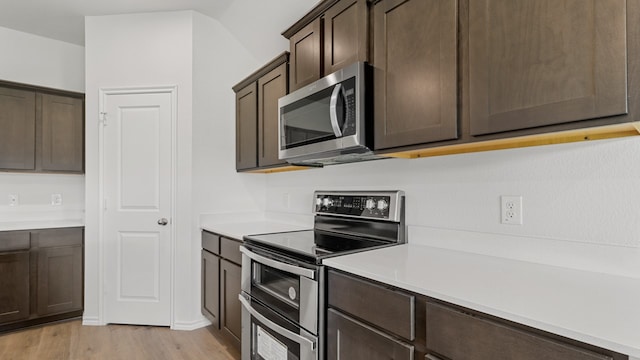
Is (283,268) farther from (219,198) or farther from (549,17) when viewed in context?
(219,198)

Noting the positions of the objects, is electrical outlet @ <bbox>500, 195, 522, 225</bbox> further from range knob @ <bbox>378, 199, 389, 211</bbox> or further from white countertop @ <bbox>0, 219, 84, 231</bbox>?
white countertop @ <bbox>0, 219, 84, 231</bbox>

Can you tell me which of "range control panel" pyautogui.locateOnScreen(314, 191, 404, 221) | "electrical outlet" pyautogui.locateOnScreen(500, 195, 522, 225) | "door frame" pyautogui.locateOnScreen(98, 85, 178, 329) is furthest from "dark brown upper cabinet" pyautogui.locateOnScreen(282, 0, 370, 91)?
"door frame" pyautogui.locateOnScreen(98, 85, 178, 329)

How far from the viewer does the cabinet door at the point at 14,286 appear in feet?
8.75

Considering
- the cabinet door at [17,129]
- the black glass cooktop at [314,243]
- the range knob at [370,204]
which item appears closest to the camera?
the black glass cooktop at [314,243]

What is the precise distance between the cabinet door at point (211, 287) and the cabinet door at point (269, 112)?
0.86m

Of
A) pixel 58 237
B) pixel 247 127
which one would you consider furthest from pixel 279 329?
pixel 58 237

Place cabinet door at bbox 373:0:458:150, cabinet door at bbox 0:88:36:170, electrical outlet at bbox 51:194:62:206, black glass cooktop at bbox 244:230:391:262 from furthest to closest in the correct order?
electrical outlet at bbox 51:194:62:206, cabinet door at bbox 0:88:36:170, black glass cooktop at bbox 244:230:391:262, cabinet door at bbox 373:0:458:150

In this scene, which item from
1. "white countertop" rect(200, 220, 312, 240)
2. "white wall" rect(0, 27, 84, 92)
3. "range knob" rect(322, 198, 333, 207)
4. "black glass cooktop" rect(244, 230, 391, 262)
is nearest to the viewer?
"black glass cooktop" rect(244, 230, 391, 262)

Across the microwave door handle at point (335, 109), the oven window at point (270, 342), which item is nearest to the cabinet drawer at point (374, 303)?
the oven window at point (270, 342)

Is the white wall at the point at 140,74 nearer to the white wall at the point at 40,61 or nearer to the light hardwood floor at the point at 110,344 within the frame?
the light hardwood floor at the point at 110,344

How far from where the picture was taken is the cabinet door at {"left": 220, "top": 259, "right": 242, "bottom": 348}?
223 centimetres

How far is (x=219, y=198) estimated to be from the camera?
2992 mm

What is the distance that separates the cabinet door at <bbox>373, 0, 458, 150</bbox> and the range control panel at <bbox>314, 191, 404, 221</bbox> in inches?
14.9

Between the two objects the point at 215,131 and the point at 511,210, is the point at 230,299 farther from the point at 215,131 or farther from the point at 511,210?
the point at 511,210
